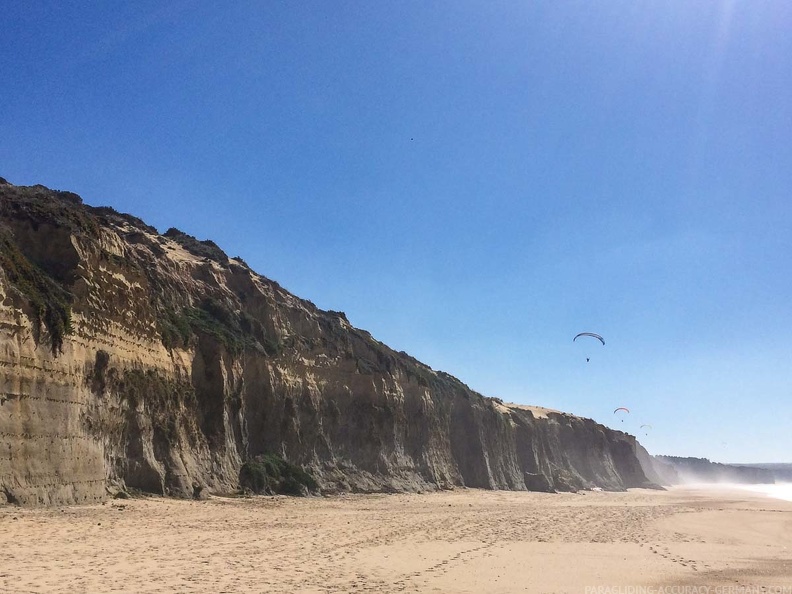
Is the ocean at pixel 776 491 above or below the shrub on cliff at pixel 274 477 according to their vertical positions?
below

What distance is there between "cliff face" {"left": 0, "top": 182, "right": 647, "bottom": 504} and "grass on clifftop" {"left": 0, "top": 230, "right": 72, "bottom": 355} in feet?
0.24

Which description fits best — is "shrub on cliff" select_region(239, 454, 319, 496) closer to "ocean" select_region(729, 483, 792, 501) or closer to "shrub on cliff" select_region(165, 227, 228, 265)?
"shrub on cliff" select_region(165, 227, 228, 265)

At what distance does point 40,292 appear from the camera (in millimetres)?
18016

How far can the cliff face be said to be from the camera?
16906 millimetres

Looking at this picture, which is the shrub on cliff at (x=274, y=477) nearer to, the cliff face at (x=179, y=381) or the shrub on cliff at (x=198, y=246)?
the cliff face at (x=179, y=381)

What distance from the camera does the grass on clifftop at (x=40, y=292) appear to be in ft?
56.2

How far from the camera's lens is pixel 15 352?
52.3 ft

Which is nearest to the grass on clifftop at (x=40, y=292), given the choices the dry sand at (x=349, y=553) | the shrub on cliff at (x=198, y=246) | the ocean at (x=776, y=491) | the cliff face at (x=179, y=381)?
the cliff face at (x=179, y=381)

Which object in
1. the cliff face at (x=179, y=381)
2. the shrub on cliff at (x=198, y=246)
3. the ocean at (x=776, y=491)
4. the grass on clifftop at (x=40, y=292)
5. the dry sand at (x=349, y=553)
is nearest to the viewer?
the dry sand at (x=349, y=553)

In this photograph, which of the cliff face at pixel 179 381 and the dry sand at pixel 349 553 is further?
the cliff face at pixel 179 381

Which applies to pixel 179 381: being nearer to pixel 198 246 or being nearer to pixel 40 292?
pixel 40 292

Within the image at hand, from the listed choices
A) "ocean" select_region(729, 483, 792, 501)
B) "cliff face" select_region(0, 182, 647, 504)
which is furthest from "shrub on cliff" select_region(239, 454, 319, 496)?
"ocean" select_region(729, 483, 792, 501)

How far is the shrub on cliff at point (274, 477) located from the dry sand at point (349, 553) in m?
5.16

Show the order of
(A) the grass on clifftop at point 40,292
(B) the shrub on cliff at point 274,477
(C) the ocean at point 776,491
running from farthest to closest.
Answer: (C) the ocean at point 776,491 < (B) the shrub on cliff at point 274,477 < (A) the grass on clifftop at point 40,292
